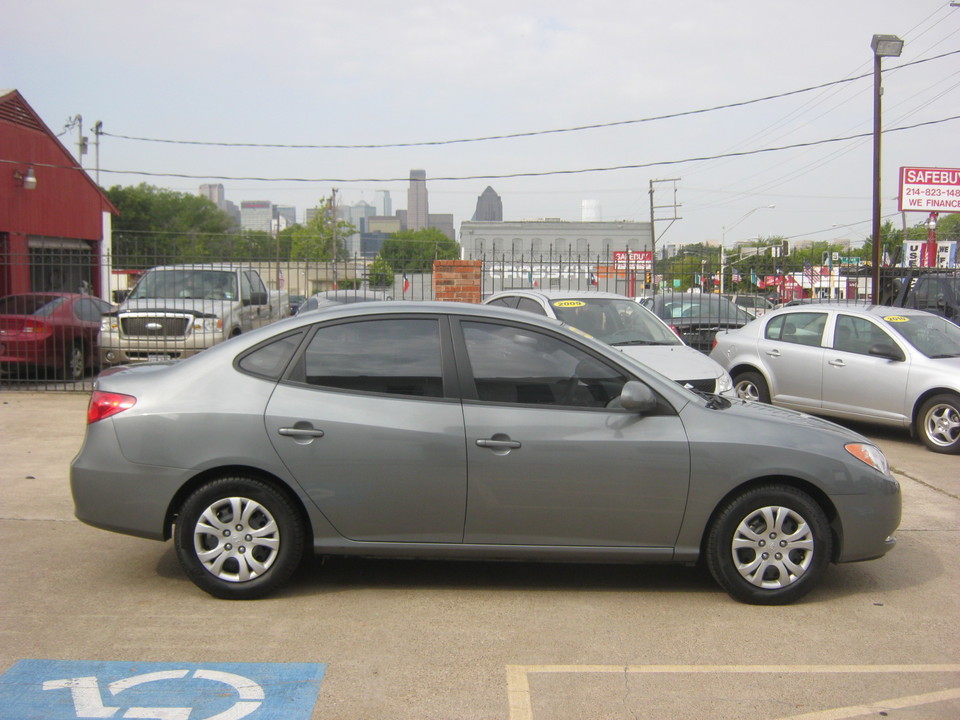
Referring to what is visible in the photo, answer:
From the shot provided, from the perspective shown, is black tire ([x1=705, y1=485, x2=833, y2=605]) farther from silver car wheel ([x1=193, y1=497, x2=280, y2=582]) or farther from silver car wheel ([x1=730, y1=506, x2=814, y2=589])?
silver car wheel ([x1=193, y1=497, x2=280, y2=582])

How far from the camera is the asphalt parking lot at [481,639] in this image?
3.78 meters

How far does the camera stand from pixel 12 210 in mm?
21219

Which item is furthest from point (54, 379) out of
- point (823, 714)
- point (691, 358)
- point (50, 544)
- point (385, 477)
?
point (823, 714)

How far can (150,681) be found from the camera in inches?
154

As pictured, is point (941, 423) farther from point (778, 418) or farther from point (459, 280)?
point (459, 280)

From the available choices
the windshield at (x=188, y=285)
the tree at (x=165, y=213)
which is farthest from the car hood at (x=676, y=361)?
the tree at (x=165, y=213)

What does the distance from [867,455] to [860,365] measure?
17.8 feet

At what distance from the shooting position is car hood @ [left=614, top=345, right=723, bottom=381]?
869 cm

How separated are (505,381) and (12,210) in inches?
794

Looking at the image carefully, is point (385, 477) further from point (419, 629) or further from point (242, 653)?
point (242, 653)

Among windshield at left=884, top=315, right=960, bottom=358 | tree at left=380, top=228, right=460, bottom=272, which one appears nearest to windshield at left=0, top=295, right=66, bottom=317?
tree at left=380, top=228, right=460, bottom=272

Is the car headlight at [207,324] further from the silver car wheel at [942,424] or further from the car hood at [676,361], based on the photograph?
the silver car wheel at [942,424]

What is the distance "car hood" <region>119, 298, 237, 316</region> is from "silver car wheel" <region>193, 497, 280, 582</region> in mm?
9120

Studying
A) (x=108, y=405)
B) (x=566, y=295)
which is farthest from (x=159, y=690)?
(x=566, y=295)
